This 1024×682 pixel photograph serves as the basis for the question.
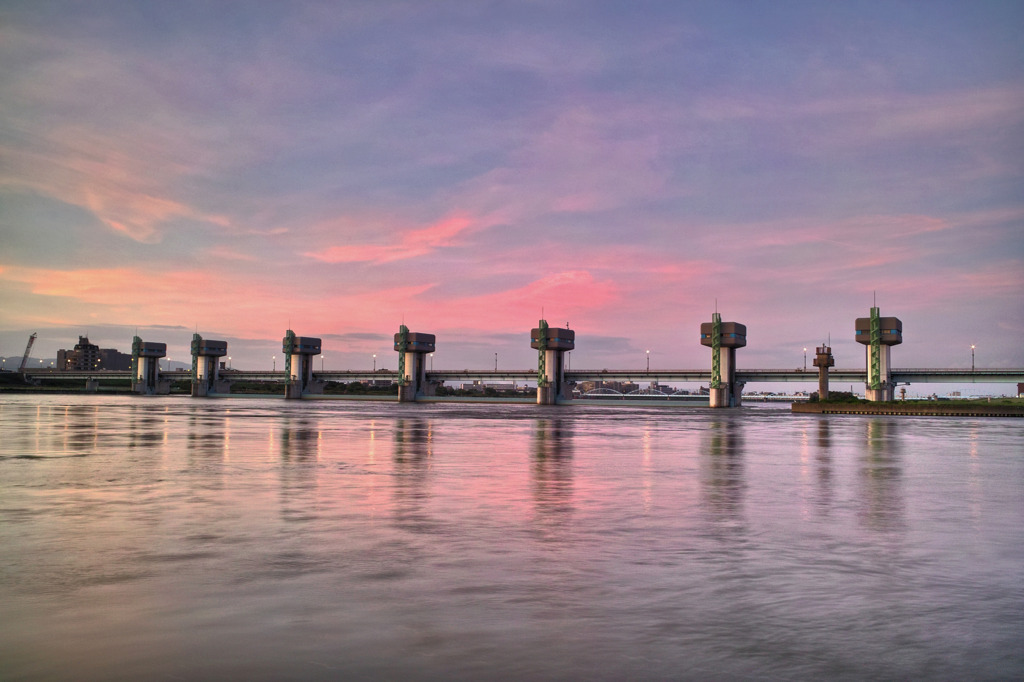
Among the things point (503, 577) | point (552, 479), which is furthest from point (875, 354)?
point (503, 577)

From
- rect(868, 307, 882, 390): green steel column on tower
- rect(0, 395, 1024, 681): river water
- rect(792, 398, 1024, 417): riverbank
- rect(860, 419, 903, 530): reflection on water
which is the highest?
rect(868, 307, 882, 390): green steel column on tower

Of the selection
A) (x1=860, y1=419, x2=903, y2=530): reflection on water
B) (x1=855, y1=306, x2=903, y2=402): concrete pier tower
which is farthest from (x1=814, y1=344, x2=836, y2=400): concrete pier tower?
(x1=860, y1=419, x2=903, y2=530): reflection on water

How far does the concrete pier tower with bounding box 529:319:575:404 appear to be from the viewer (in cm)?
19525

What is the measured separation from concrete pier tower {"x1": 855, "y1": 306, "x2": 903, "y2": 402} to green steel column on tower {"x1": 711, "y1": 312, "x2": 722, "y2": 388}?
95.3 feet

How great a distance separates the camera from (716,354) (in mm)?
173750

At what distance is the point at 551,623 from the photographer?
349 inches

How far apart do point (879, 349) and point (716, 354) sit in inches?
1345

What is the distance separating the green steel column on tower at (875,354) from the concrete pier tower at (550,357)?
238 ft

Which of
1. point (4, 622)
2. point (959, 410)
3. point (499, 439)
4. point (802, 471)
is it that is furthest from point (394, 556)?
point (959, 410)

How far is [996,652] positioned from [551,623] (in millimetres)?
4768

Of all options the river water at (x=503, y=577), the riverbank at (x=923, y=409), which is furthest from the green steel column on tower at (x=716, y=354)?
the river water at (x=503, y=577)

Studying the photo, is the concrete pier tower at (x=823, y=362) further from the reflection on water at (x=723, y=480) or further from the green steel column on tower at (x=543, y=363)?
the reflection on water at (x=723, y=480)

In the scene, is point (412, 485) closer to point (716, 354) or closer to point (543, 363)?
point (716, 354)

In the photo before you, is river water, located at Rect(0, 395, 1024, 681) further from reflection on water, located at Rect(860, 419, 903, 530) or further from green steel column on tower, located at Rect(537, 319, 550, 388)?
green steel column on tower, located at Rect(537, 319, 550, 388)
